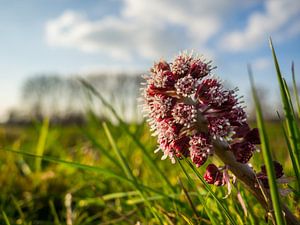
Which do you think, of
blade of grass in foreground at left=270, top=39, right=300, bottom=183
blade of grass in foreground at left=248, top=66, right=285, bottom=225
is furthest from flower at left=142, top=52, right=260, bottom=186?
blade of grass in foreground at left=248, top=66, right=285, bottom=225

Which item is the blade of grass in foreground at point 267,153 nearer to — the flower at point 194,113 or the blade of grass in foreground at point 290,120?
the blade of grass in foreground at point 290,120

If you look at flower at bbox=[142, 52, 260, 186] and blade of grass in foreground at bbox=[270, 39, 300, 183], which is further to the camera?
flower at bbox=[142, 52, 260, 186]

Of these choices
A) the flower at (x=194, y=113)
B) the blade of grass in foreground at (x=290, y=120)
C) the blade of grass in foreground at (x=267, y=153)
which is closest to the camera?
the blade of grass in foreground at (x=267, y=153)

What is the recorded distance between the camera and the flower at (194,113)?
1.79m

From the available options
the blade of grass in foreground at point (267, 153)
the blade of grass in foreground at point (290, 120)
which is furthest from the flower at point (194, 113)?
the blade of grass in foreground at point (267, 153)

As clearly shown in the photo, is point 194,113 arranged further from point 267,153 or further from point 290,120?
point 267,153

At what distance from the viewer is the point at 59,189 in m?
4.94

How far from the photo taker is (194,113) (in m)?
1.79

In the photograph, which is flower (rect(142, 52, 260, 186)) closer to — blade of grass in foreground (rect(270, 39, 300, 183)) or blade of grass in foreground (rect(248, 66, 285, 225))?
blade of grass in foreground (rect(270, 39, 300, 183))

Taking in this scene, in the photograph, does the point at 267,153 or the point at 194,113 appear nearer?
the point at 267,153

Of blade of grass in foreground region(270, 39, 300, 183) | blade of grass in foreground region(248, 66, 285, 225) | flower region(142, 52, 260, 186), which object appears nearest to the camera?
blade of grass in foreground region(248, 66, 285, 225)

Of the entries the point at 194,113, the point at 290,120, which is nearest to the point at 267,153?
the point at 290,120

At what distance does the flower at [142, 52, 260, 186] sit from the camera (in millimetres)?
1790

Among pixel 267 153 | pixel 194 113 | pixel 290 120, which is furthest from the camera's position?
pixel 194 113
